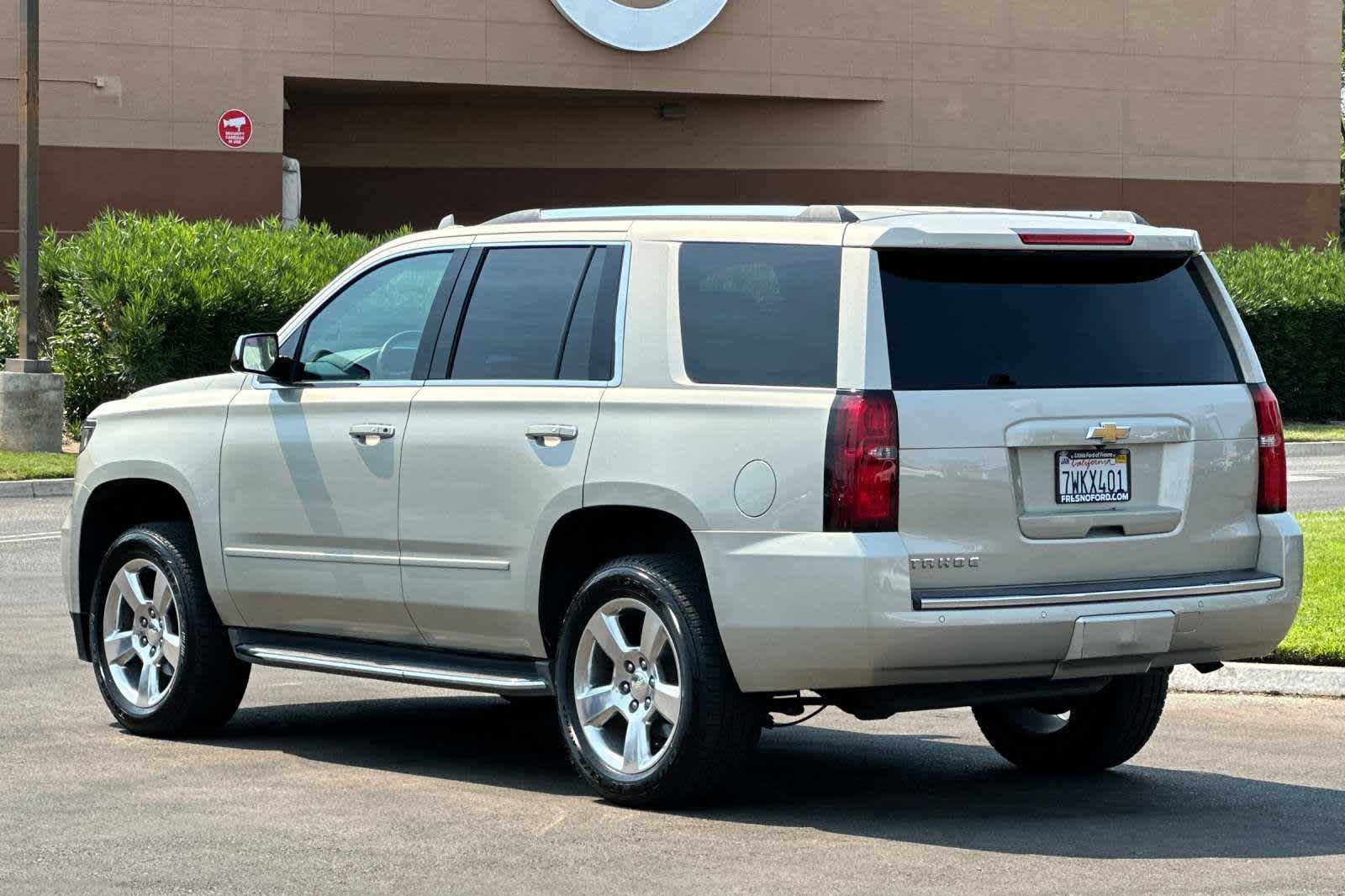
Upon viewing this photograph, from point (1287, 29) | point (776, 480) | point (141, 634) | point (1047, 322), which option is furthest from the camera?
point (1287, 29)

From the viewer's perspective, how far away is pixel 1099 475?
708 centimetres

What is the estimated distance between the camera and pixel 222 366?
26625 mm

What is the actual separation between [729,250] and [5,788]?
3063 mm

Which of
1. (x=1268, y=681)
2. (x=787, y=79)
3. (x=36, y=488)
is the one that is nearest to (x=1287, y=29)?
(x=787, y=79)

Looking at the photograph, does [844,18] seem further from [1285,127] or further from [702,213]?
[702,213]

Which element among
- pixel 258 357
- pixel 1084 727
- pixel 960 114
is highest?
pixel 960 114

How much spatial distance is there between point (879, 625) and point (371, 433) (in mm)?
2303

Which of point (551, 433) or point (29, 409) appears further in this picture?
point (29, 409)

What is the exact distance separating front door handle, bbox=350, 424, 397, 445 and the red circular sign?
1095 inches

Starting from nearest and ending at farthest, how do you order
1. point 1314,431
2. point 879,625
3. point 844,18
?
1. point 879,625
2. point 1314,431
3. point 844,18

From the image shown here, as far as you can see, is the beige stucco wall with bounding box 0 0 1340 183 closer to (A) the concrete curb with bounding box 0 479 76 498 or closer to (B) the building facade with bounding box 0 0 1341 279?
(B) the building facade with bounding box 0 0 1341 279

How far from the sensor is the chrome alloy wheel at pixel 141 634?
349 inches

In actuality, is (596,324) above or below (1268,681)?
above

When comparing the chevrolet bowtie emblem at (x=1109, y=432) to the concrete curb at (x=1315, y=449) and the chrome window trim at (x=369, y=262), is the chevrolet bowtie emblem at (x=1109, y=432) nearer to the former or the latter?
the chrome window trim at (x=369, y=262)
